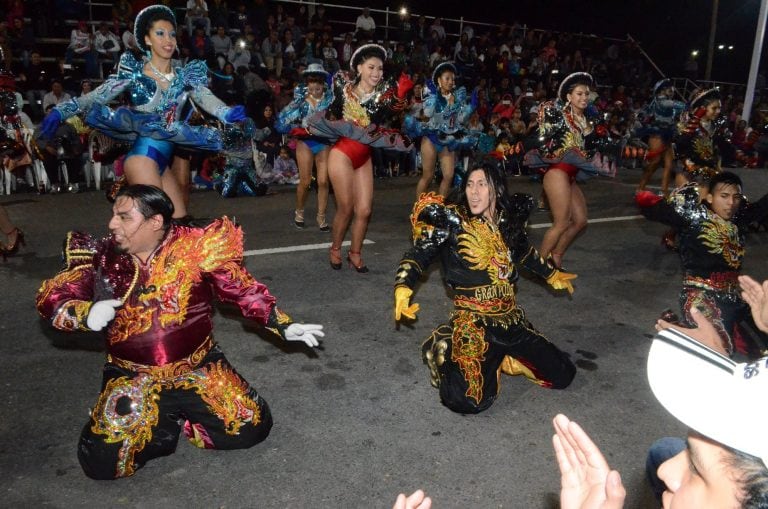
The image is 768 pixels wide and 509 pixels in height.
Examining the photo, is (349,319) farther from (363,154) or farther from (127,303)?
(127,303)

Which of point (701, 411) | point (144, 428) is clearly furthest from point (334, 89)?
point (701, 411)

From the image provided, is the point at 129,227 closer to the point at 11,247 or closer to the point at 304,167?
the point at 11,247

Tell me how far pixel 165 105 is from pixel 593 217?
648cm

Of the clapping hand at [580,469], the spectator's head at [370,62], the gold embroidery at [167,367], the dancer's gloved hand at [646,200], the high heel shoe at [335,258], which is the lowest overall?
the high heel shoe at [335,258]

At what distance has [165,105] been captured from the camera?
4.79m

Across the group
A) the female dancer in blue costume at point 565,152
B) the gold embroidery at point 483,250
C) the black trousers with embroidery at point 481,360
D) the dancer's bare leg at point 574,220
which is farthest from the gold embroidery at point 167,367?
the dancer's bare leg at point 574,220

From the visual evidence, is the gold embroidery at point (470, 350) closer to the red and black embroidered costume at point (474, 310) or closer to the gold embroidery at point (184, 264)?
the red and black embroidered costume at point (474, 310)

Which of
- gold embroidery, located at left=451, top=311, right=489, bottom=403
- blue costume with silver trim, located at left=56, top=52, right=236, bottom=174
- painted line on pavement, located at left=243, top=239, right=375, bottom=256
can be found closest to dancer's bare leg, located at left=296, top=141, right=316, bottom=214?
painted line on pavement, located at left=243, top=239, right=375, bottom=256

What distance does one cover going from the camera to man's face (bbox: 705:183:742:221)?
4254 mm

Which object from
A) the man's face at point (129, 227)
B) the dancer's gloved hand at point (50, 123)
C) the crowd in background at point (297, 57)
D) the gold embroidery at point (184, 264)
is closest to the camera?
the man's face at point (129, 227)

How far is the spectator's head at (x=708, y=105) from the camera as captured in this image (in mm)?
7938

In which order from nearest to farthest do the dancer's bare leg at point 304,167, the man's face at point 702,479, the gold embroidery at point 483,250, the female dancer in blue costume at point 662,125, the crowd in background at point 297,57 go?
the man's face at point 702,479 → the gold embroidery at point 483,250 → the dancer's bare leg at point 304,167 → the female dancer in blue costume at point 662,125 → the crowd in background at point 297,57

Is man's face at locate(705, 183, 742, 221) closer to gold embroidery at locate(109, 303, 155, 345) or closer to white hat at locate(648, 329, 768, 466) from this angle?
white hat at locate(648, 329, 768, 466)

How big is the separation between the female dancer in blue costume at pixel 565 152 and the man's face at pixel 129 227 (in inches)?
157
